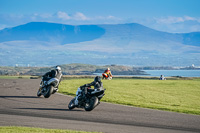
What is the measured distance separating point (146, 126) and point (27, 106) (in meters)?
7.69

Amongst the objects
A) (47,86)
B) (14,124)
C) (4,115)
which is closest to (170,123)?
(14,124)

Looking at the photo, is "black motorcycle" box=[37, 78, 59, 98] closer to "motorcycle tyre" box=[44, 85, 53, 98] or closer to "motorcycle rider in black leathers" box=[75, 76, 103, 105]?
"motorcycle tyre" box=[44, 85, 53, 98]

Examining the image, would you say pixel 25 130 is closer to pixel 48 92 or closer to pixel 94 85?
pixel 94 85

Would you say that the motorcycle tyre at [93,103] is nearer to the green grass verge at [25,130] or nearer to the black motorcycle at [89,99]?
the black motorcycle at [89,99]

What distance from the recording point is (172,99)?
2656 cm

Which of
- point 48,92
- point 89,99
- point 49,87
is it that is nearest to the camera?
point 89,99

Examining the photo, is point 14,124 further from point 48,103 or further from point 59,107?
point 48,103

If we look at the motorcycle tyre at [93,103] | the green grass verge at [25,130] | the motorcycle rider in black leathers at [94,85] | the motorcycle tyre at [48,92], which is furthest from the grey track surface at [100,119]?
the motorcycle tyre at [48,92]

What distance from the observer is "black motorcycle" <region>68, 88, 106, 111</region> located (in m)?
17.7

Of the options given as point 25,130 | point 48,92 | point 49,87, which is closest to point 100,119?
point 25,130

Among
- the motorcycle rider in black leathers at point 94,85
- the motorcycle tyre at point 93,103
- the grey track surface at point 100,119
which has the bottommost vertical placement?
the grey track surface at point 100,119

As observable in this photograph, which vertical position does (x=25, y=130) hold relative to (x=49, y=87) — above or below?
below

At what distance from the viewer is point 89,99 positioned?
18234 mm

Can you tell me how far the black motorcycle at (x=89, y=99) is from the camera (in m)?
17.7
